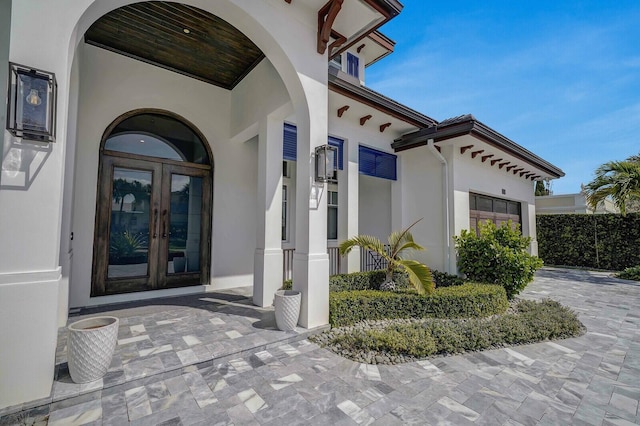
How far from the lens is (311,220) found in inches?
163

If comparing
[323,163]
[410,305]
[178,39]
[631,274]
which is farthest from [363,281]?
[631,274]

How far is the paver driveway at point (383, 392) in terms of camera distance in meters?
2.30

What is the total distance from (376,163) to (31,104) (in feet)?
21.5

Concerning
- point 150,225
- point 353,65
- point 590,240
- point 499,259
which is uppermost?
point 353,65

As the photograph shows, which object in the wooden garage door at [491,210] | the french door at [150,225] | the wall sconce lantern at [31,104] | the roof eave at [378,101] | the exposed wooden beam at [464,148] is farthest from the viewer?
the wooden garage door at [491,210]

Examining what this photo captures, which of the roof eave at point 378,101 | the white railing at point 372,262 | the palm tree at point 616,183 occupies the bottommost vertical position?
the white railing at point 372,262

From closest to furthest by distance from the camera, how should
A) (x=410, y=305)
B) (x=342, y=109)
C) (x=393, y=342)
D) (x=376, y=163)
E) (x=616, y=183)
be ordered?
1. (x=393, y=342)
2. (x=410, y=305)
3. (x=342, y=109)
4. (x=376, y=163)
5. (x=616, y=183)

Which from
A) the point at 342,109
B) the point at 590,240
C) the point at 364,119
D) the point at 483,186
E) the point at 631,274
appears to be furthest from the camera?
the point at 590,240

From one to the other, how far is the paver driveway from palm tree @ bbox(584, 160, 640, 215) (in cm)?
852

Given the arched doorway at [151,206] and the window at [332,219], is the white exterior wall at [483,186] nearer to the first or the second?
the window at [332,219]

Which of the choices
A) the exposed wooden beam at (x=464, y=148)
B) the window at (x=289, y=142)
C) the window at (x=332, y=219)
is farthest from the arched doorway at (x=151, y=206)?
the exposed wooden beam at (x=464, y=148)

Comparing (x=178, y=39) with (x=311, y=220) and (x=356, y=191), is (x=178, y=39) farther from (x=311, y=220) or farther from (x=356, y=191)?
(x=356, y=191)

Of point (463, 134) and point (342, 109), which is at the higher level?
point (342, 109)

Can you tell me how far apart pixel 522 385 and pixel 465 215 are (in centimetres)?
544
